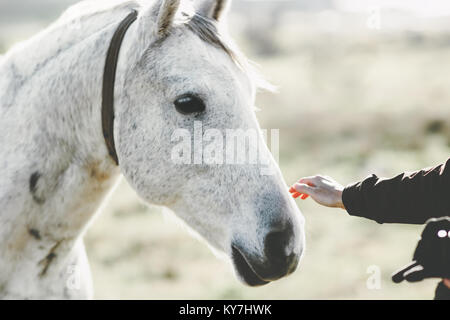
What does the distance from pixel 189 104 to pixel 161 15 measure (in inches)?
17.3

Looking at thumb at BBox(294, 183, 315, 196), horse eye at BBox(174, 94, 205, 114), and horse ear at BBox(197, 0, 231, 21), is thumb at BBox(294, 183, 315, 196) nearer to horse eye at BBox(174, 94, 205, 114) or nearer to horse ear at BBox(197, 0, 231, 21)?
horse eye at BBox(174, 94, 205, 114)

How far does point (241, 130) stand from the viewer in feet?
7.45

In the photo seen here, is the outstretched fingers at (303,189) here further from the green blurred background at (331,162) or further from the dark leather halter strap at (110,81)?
the dark leather halter strap at (110,81)

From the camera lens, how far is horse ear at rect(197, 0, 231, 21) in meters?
2.56

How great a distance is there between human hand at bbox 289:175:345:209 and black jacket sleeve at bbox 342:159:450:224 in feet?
0.52

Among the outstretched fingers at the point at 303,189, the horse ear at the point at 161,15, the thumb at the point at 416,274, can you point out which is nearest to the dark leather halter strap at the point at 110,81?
the horse ear at the point at 161,15

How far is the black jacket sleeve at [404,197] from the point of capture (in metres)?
2.11

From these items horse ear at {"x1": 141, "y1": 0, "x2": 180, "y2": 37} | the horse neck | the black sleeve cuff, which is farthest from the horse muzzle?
horse ear at {"x1": 141, "y1": 0, "x2": 180, "y2": 37}

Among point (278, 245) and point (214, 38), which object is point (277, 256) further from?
point (214, 38)

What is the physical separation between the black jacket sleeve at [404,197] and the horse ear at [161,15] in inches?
46.6

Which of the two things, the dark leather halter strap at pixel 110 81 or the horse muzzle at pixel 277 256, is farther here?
the dark leather halter strap at pixel 110 81

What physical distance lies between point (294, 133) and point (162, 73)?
1163cm
